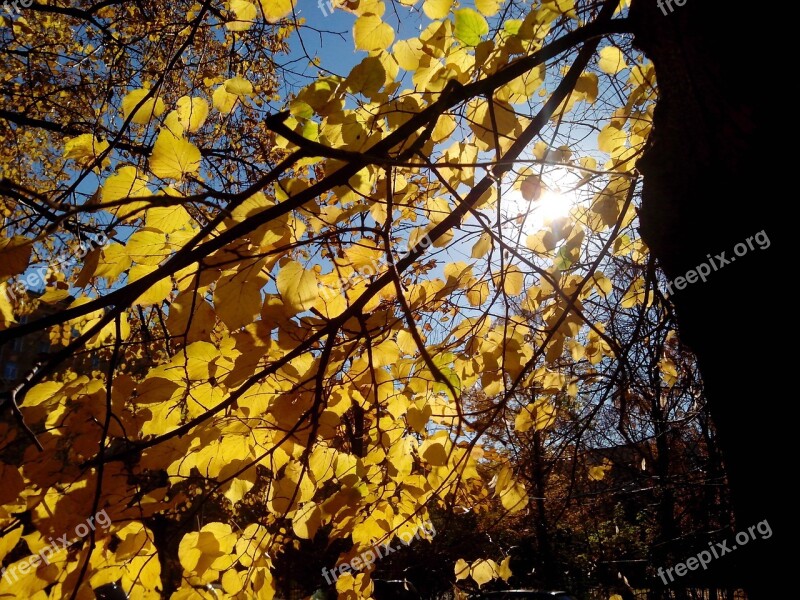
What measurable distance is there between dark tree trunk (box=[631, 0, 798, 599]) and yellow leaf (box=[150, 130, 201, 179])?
1023 millimetres

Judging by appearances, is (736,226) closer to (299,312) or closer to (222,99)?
(299,312)

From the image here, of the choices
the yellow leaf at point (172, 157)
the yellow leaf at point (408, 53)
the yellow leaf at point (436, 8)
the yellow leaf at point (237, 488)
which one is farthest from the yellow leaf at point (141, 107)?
the yellow leaf at point (237, 488)

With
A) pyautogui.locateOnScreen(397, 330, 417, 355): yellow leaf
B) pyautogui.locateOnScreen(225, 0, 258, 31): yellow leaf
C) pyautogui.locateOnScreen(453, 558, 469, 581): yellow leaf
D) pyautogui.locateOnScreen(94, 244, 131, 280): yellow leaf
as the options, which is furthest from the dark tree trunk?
pyautogui.locateOnScreen(453, 558, 469, 581): yellow leaf

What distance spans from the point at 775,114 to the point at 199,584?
2.03 meters

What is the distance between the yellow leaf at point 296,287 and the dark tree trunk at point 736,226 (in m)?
0.77

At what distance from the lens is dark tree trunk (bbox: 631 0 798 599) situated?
0.73 metres

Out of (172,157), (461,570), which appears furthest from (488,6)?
(461,570)

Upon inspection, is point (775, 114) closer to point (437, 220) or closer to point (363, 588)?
point (437, 220)

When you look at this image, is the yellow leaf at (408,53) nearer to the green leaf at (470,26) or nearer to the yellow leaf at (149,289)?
the green leaf at (470,26)

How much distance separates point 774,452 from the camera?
2.35 ft

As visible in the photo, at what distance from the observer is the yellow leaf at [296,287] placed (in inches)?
47.5

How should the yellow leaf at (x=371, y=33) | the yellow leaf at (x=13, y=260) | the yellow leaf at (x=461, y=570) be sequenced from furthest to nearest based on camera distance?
the yellow leaf at (x=461, y=570)
the yellow leaf at (x=371, y=33)
the yellow leaf at (x=13, y=260)

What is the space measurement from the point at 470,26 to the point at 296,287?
2.84 feet

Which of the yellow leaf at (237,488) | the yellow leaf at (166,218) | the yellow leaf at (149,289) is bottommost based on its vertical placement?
the yellow leaf at (237,488)
